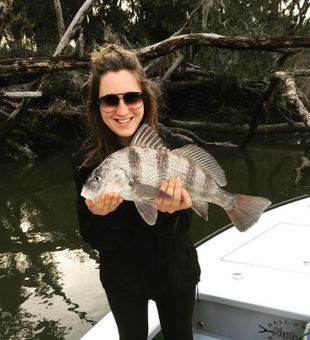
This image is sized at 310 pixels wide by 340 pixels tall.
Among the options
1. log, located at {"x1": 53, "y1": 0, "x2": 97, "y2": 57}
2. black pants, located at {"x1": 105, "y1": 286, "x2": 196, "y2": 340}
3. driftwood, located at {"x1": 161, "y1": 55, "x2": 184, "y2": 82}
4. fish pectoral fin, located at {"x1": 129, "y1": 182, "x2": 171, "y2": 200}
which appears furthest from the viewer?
driftwood, located at {"x1": 161, "y1": 55, "x2": 184, "y2": 82}

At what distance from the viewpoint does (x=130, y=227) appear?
2.05m

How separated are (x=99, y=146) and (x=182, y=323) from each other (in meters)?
0.98

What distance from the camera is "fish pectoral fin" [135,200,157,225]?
178 centimetres

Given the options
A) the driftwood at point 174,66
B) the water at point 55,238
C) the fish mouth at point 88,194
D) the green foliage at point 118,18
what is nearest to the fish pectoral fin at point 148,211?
the fish mouth at point 88,194

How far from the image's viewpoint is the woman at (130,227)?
77.9 inches

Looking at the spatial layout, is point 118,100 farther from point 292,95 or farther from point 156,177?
point 292,95

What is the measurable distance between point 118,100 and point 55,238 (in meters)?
5.39

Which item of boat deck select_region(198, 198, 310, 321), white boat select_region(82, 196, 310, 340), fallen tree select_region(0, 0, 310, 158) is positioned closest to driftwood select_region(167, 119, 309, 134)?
fallen tree select_region(0, 0, 310, 158)

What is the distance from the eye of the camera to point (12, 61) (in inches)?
303

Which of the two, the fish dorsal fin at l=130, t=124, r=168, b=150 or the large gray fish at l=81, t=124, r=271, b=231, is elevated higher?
the fish dorsal fin at l=130, t=124, r=168, b=150

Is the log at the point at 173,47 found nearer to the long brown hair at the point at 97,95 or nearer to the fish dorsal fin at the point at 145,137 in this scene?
the long brown hair at the point at 97,95

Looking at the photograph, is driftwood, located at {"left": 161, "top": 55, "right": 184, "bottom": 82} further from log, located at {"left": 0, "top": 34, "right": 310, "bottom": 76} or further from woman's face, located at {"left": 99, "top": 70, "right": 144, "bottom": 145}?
woman's face, located at {"left": 99, "top": 70, "right": 144, "bottom": 145}

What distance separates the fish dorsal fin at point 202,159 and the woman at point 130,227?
14 centimetres

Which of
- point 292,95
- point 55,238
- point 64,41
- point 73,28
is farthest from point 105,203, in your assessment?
point 73,28
